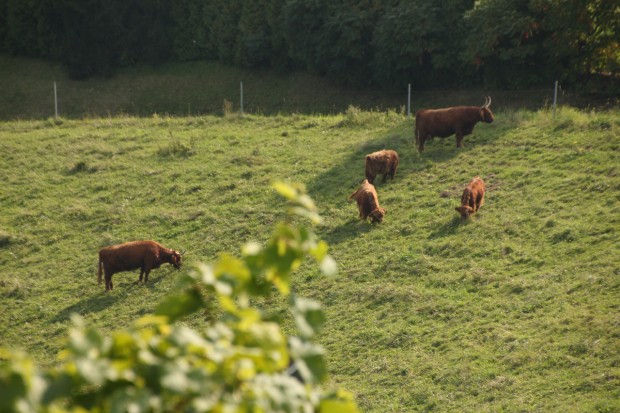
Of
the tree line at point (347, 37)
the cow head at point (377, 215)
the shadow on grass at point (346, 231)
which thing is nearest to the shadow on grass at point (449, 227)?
the cow head at point (377, 215)

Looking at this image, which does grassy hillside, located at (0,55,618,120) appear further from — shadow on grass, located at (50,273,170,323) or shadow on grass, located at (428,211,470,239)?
shadow on grass, located at (50,273,170,323)

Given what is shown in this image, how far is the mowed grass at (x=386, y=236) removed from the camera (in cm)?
1168

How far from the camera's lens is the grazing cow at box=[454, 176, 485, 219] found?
1727 cm

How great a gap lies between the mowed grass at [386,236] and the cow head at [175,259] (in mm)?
339

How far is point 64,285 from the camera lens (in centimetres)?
1758

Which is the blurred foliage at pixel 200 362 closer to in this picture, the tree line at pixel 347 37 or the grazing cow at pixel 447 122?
the grazing cow at pixel 447 122

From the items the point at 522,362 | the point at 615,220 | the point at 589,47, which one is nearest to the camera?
the point at 522,362

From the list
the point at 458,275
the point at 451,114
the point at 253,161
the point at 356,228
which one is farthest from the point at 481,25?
the point at 458,275

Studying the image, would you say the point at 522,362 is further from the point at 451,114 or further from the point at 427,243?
the point at 451,114

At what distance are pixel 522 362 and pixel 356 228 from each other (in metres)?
7.15

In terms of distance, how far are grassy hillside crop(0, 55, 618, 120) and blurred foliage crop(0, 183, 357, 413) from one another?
1149 inches

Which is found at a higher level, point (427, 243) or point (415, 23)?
point (415, 23)

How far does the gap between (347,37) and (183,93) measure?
8.27 m

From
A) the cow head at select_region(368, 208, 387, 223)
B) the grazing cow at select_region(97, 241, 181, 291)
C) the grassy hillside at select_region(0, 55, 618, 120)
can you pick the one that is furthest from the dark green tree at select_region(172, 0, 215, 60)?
the grazing cow at select_region(97, 241, 181, 291)
